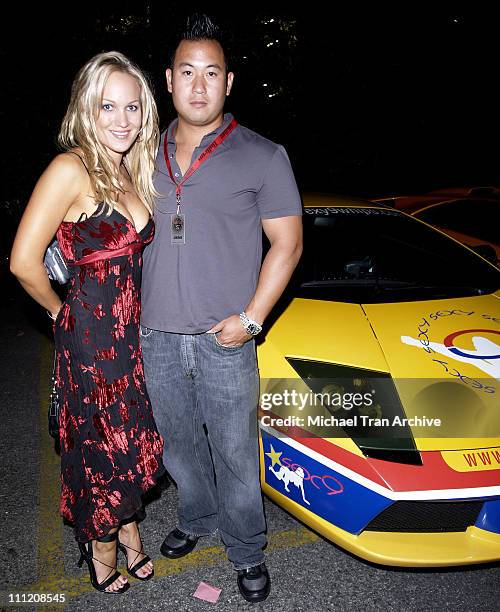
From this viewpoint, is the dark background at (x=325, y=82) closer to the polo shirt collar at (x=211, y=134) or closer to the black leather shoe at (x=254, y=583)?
the polo shirt collar at (x=211, y=134)

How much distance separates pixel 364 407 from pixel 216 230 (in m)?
0.86

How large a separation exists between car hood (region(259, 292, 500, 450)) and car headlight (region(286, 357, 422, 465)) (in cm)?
4

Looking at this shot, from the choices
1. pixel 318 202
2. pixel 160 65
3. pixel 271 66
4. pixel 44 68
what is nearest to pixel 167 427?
pixel 318 202

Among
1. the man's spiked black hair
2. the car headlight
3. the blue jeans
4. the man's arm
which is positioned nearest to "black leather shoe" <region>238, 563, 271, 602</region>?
the blue jeans

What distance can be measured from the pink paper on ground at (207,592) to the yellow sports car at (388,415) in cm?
42

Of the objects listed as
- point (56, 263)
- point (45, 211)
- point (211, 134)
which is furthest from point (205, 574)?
point (211, 134)

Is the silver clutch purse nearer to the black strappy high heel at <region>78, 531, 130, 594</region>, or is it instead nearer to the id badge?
the id badge

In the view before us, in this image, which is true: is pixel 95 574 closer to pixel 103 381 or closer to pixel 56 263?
pixel 103 381

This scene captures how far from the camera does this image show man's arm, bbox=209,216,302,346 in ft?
6.17

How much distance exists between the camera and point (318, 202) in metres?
3.32

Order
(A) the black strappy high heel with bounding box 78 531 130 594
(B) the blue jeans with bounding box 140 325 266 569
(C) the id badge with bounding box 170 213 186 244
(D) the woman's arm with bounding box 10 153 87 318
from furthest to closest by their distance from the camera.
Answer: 1. (A) the black strappy high heel with bounding box 78 531 130 594
2. (B) the blue jeans with bounding box 140 325 266 569
3. (C) the id badge with bounding box 170 213 186 244
4. (D) the woman's arm with bounding box 10 153 87 318

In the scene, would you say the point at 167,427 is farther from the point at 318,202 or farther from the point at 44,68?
the point at 44,68

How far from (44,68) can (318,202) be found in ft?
22.3

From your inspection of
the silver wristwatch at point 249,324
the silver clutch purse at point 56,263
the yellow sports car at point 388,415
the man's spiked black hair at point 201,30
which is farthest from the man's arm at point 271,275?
the man's spiked black hair at point 201,30
